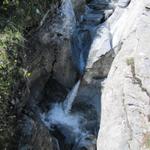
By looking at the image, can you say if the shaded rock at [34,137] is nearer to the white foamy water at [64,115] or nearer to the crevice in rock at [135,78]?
the white foamy water at [64,115]

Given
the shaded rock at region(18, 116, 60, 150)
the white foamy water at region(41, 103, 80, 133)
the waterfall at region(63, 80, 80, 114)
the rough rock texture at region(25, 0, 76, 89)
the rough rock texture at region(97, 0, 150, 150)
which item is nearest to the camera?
the rough rock texture at region(97, 0, 150, 150)

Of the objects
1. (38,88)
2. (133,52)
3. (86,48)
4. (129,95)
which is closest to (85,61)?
(86,48)

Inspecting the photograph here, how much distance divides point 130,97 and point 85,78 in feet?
10.8

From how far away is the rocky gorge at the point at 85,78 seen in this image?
32.9 ft

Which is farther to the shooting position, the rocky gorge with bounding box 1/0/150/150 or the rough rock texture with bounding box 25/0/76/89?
the rough rock texture with bounding box 25/0/76/89

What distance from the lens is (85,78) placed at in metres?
13.0

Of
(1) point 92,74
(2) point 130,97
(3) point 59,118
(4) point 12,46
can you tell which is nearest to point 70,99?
(3) point 59,118

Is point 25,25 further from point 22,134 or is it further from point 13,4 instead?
point 22,134

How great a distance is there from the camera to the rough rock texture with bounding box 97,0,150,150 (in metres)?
9.41

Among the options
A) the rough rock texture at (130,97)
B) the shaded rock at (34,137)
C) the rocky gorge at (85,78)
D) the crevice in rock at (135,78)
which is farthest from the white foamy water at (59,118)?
the crevice in rock at (135,78)

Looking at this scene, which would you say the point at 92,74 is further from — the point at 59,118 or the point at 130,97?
the point at 130,97

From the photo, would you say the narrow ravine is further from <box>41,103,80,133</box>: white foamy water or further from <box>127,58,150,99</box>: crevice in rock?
<box>127,58,150,99</box>: crevice in rock

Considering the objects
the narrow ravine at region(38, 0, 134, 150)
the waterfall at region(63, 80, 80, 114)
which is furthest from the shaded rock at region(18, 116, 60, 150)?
the waterfall at region(63, 80, 80, 114)

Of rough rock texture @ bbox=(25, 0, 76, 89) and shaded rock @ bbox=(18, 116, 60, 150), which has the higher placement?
rough rock texture @ bbox=(25, 0, 76, 89)
